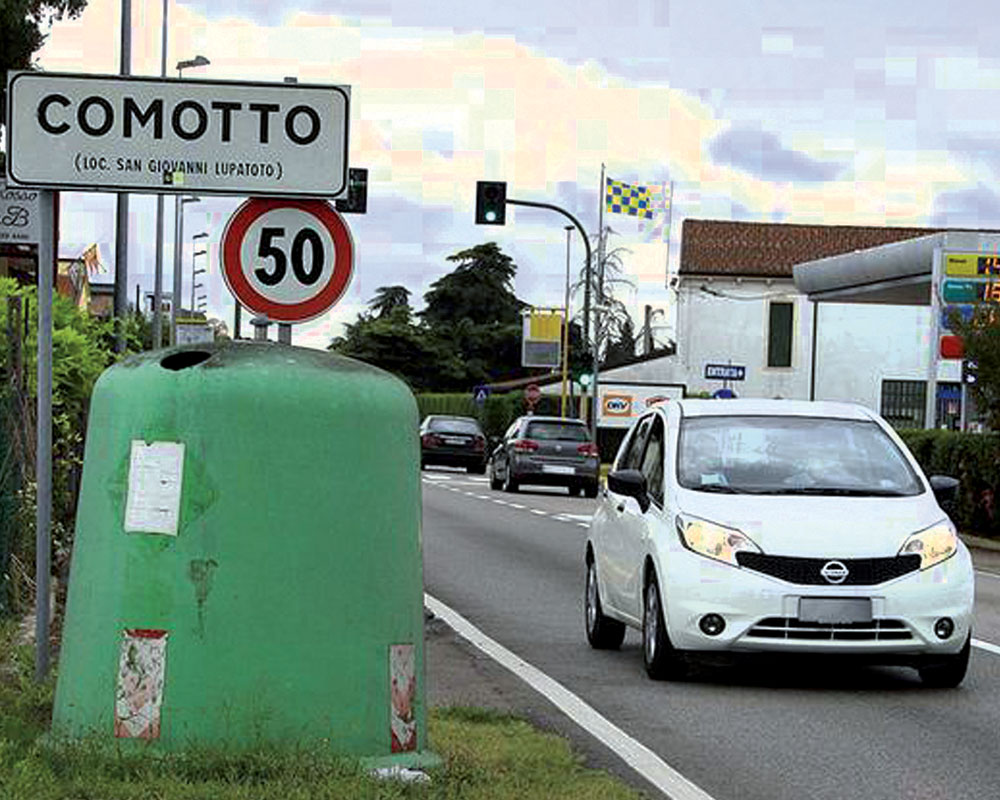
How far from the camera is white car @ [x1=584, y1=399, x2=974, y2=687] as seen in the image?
11.0 m

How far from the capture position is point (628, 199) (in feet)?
219

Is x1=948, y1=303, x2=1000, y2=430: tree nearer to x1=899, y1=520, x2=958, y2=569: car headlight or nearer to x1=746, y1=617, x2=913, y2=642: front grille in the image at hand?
x1=899, y1=520, x2=958, y2=569: car headlight

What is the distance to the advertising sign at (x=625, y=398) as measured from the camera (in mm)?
64688

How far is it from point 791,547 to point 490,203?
28263mm

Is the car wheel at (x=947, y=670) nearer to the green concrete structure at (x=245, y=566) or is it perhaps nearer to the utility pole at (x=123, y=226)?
Result: the green concrete structure at (x=245, y=566)

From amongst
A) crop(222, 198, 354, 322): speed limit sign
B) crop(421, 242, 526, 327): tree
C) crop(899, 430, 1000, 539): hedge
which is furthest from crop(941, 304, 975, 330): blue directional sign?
crop(421, 242, 526, 327): tree

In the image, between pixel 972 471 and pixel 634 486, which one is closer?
pixel 634 486

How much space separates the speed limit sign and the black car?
4417cm

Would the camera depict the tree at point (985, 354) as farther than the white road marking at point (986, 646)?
Yes

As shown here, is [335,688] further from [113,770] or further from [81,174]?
[81,174]

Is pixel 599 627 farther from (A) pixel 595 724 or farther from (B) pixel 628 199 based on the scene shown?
(B) pixel 628 199

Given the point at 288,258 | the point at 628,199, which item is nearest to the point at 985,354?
the point at 288,258

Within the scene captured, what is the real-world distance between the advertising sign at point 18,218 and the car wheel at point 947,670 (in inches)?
220

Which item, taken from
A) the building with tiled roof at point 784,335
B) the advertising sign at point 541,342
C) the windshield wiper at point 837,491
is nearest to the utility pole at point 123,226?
the windshield wiper at point 837,491
